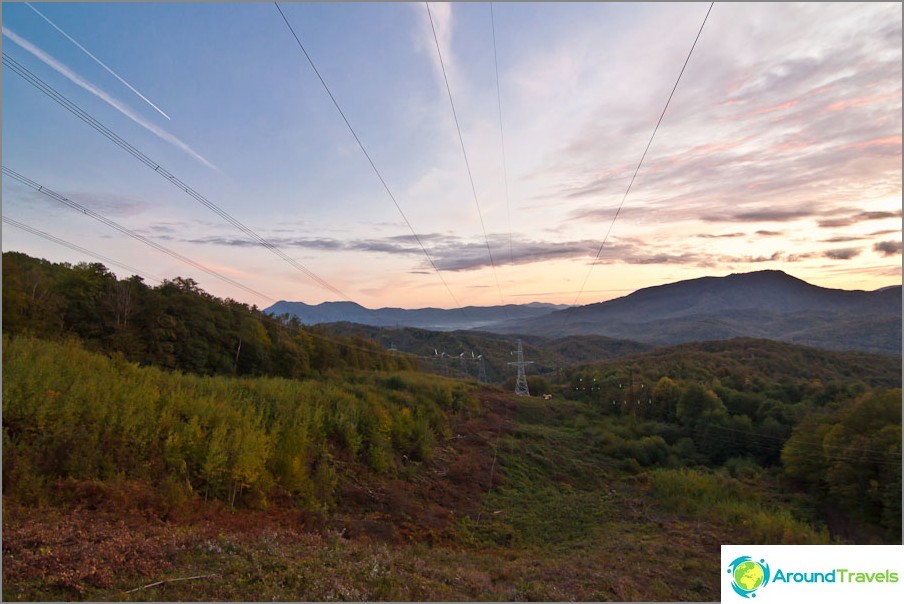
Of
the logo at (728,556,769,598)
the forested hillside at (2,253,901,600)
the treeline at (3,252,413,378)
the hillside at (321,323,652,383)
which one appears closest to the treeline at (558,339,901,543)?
the forested hillside at (2,253,901,600)

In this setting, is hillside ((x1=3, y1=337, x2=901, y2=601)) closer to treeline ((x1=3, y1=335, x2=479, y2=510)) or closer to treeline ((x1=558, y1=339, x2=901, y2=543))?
treeline ((x1=3, y1=335, x2=479, y2=510))

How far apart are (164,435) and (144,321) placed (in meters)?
20.2

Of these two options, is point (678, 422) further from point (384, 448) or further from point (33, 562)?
point (33, 562)

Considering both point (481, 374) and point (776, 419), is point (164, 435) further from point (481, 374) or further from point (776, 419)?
point (481, 374)

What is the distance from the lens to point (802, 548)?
7.48 m

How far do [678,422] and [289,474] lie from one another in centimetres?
4297

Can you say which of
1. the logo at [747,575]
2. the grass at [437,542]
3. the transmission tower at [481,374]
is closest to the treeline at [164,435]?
the grass at [437,542]

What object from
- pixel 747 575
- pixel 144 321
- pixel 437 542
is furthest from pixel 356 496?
pixel 144 321

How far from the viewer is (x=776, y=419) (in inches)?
1560

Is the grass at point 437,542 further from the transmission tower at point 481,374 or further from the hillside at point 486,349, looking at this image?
the hillside at point 486,349

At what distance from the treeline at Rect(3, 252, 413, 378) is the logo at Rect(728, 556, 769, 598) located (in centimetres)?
2735

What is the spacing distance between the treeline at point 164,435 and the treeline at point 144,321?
8.28 meters

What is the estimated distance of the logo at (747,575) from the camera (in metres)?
7.55

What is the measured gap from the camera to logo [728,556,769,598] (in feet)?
24.8
